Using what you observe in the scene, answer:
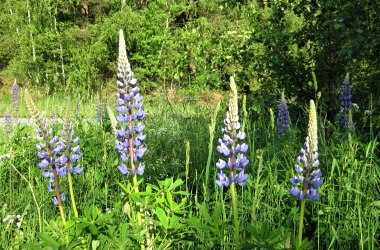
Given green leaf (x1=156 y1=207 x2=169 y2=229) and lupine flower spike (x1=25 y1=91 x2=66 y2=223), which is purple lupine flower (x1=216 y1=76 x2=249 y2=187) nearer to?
green leaf (x1=156 y1=207 x2=169 y2=229)

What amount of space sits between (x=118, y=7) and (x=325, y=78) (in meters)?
16.2

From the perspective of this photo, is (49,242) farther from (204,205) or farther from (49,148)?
(204,205)

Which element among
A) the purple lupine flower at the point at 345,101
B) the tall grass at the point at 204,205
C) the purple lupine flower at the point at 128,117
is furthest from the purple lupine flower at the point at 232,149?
the purple lupine flower at the point at 345,101

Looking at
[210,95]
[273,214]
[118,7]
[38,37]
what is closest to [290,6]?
[273,214]

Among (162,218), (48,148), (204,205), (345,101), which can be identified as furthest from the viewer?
(345,101)

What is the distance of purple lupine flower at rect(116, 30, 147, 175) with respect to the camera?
6.68ft

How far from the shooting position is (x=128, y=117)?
81.4 inches

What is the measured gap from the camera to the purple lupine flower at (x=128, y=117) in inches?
80.1

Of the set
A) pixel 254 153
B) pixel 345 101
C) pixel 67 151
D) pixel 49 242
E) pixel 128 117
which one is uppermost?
pixel 128 117

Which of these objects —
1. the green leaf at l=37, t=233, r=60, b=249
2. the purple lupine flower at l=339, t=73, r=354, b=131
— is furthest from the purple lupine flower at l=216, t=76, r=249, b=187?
the purple lupine flower at l=339, t=73, r=354, b=131

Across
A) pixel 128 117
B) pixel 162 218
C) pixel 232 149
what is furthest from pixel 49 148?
pixel 232 149

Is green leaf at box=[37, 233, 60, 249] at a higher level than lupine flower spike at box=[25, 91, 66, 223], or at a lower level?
lower

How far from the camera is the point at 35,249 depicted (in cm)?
164

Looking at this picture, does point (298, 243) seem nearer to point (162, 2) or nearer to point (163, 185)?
point (163, 185)
